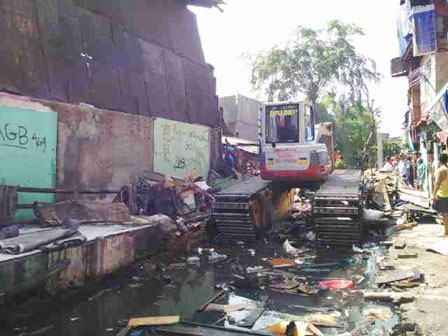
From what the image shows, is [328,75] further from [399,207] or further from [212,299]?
[212,299]

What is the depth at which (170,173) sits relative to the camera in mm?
12438

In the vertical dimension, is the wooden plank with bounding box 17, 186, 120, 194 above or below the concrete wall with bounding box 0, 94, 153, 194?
below

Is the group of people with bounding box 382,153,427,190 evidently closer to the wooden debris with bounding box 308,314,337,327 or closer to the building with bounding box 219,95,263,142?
the building with bounding box 219,95,263,142

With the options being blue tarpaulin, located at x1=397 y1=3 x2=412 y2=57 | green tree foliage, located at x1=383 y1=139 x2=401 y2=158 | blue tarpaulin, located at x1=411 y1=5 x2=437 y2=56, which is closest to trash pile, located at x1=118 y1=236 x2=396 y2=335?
blue tarpaulin, located at x1=411 y1=5 x2=437 y2=56

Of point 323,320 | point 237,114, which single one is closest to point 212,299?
point 323,320

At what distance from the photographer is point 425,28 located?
12500 millimetres

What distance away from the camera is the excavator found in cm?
830

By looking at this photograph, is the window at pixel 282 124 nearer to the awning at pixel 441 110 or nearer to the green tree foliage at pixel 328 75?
the awning at pixel 441 110

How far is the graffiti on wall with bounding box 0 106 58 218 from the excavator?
146 inches

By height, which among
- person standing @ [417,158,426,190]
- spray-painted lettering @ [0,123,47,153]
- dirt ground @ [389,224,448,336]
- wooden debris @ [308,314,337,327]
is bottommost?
wooden debris @ [308,314,337,327]

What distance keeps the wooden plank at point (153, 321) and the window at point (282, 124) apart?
19.2 feet

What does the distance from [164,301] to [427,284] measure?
3.64 m

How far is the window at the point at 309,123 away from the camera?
953 cm

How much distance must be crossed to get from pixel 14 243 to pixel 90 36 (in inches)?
240
